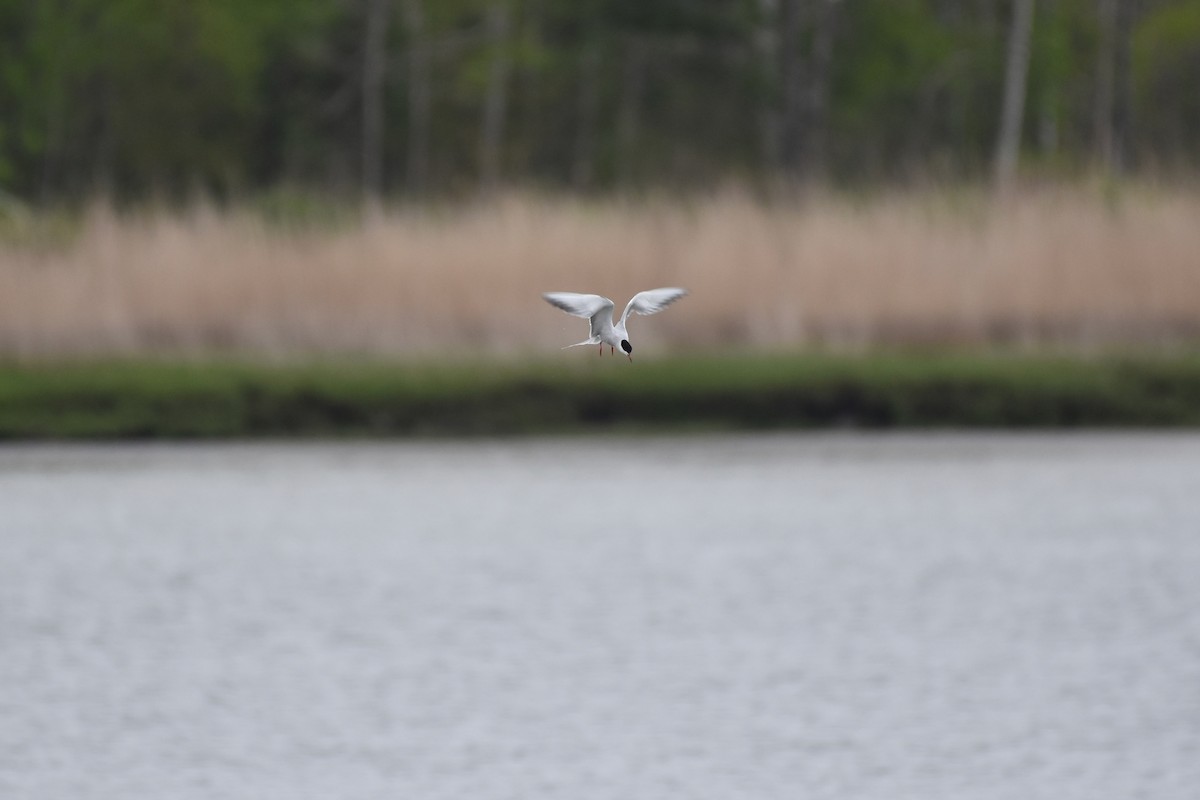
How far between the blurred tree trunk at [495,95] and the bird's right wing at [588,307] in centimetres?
2827

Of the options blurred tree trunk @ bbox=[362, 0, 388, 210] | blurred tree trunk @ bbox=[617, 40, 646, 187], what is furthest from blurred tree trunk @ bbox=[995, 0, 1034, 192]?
blurred tree trunk @ bbox=[362, 0, 388, 210]

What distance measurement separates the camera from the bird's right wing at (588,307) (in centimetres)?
217

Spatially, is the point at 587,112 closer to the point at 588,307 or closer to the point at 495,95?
the point at 495,95

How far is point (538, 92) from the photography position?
3459 cm

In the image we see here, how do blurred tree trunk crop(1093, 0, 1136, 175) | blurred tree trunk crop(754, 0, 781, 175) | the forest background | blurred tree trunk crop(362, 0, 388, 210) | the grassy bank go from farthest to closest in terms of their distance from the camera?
blurred tree trunk crop(362, 0, 388, 210) → blurred tree trunk crop(754, 0, 781, 175) → blurred tree trunk crop(1093, 0, 1136, 175) → the forest background → the grassy bank

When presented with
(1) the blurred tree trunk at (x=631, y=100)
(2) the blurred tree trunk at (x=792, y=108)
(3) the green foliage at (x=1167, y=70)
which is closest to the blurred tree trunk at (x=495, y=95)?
(1) the blurred tree trunk at (x=631, y=100)

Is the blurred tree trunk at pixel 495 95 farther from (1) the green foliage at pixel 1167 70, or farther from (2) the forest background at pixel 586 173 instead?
Result: (1) the green foliage at pixel 1167 70

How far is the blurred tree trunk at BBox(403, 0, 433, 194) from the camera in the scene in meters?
31.3

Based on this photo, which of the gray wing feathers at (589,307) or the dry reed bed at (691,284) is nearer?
the gray wing feathers at (589,307)

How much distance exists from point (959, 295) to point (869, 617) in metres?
5.63

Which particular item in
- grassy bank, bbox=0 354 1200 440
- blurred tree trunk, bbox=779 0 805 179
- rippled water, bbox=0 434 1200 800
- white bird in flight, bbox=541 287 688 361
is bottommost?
rippled water, bbox=0 434 1200 800

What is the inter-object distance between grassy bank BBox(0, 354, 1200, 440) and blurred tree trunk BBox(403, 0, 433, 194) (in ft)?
63.5

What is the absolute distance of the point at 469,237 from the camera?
1175 centimetres

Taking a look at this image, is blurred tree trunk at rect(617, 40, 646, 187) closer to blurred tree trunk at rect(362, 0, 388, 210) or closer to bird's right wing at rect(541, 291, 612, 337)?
blurred tree trunk at rect(362, 0, 388, 210)
